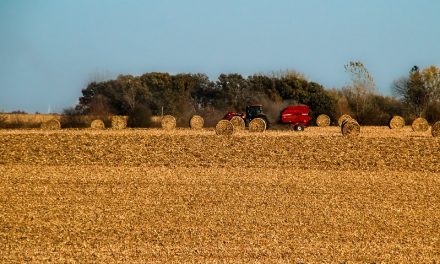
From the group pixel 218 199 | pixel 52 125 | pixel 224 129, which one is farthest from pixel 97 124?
pixel 218 199

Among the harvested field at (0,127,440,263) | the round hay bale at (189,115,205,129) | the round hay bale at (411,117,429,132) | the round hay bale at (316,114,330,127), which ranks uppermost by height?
the round hay bale at (189,115,205,129)

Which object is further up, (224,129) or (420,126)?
(224,129)

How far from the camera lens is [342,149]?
2936 cm

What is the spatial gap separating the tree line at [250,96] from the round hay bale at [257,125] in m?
13.8

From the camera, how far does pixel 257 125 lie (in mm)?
40375

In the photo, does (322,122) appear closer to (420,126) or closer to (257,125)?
(420,126)

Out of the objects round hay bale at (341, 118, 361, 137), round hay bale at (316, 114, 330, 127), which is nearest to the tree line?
round hay bale at (316, 114, 330, 127)

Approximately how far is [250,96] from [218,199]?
50021 millimetres

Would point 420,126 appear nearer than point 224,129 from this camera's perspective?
No

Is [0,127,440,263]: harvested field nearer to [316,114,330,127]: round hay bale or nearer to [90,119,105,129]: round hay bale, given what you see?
[90,119,105,129]: round hay bale

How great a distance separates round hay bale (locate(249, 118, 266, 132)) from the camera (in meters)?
40.2

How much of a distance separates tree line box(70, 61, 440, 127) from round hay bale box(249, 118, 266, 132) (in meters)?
13.8

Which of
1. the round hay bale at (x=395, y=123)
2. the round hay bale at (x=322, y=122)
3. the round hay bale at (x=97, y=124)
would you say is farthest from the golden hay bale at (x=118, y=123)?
the round hay bale at (x=395, y=123)

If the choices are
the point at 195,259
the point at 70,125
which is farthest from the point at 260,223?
the point at 70,125
